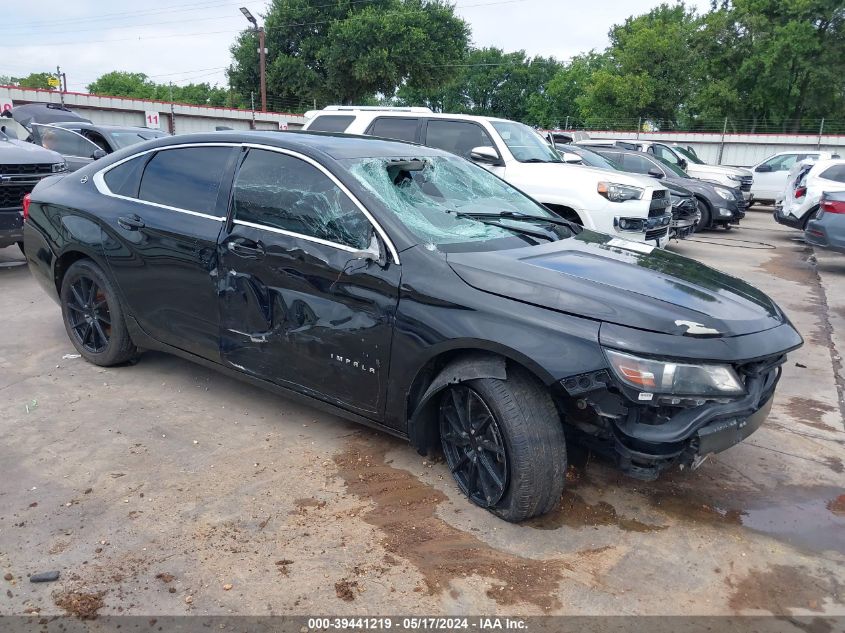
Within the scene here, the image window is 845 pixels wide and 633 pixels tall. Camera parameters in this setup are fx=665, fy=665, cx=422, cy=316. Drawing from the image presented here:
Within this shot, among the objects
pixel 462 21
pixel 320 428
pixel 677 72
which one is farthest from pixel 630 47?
pixel 320 428

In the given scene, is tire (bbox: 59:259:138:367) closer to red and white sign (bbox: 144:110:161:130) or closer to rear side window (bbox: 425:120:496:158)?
rear side window (bbox: 425:120:496:158)

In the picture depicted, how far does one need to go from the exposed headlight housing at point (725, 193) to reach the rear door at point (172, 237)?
1182 cm

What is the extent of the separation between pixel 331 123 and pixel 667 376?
7887 mm

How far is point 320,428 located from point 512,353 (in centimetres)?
163

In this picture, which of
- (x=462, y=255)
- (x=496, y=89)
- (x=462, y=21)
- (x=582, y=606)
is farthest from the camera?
(x=496, y=89)

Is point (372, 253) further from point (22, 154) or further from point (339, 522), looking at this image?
point (22, 154)

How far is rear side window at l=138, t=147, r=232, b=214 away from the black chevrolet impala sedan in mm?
14

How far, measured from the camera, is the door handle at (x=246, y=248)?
3.64 m

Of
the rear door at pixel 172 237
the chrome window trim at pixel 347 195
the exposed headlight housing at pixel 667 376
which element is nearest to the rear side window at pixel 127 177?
the rear door at pixel 172 237

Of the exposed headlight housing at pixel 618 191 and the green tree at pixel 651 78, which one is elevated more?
the green tree at pixel 651 78

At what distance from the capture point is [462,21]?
41719mm

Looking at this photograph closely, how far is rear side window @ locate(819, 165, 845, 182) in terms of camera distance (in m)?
12.0

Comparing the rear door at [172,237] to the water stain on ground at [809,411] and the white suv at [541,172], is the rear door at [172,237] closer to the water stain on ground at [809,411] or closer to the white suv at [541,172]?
the water stain on ground at [809,411]

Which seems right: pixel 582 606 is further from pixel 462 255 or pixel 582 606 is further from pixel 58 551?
pixel 58 551
